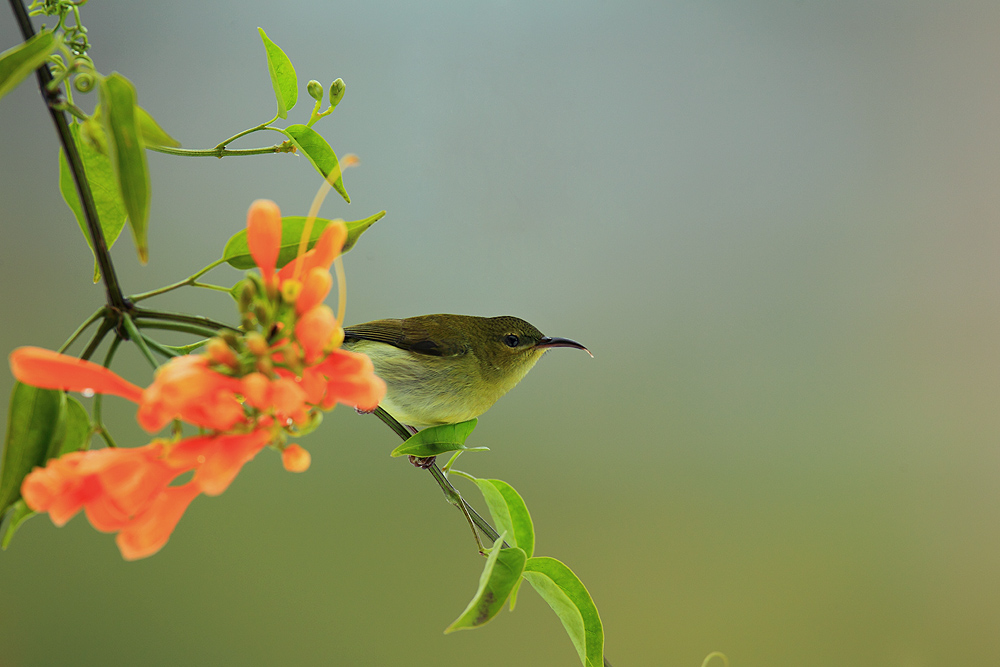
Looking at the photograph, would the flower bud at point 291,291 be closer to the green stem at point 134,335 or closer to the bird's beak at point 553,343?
the green stem at point 134,335

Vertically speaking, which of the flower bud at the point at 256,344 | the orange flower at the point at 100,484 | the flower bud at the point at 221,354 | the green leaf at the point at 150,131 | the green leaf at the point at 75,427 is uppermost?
the green leaf at the point at 150,131

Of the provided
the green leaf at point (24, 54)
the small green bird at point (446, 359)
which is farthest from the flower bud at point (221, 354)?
the small green bird at point (446, 359)

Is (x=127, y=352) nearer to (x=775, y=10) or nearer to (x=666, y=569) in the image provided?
(x=666, y=569)

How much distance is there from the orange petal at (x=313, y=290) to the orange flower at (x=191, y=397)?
0.10 ft

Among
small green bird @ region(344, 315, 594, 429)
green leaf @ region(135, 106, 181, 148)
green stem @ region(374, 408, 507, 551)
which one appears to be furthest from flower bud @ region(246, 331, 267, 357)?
small green bird @ region(344, 315, 594, 429)

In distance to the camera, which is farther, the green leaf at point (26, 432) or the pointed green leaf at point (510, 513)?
the pointed green leaf at point (510, 513)

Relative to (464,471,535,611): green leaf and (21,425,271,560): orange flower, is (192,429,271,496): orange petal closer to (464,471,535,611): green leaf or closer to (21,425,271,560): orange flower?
(21,425,271,560): orange flower

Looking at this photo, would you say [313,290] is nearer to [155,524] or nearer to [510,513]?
[155,524]

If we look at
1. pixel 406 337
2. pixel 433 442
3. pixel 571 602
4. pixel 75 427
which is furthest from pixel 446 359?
pixel 75 427

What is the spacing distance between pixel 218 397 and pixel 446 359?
0.56 meters

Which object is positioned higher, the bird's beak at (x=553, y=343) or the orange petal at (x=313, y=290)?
the orange petal at (x=313, y=290)

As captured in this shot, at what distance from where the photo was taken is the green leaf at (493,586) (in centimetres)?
29

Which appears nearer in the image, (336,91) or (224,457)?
(224,457)

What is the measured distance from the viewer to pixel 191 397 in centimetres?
19
